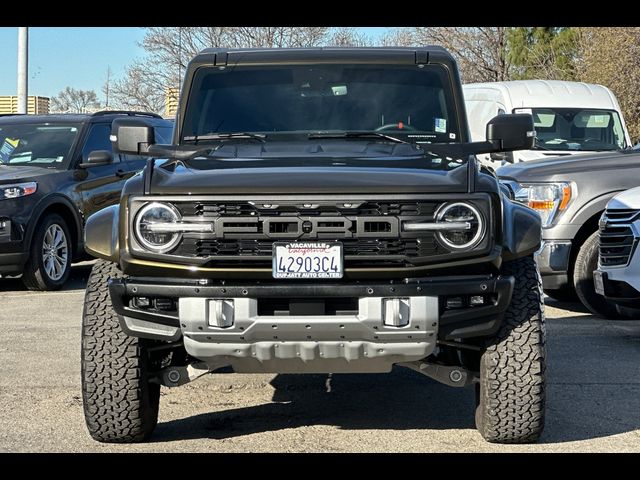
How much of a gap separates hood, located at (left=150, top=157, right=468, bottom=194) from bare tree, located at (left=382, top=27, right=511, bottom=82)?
33332 mm

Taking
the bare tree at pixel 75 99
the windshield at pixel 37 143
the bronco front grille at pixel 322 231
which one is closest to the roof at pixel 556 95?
the windshield at pixel 37 143

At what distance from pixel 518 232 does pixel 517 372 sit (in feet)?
2.10

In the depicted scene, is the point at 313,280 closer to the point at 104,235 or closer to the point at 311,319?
the point at 311,319

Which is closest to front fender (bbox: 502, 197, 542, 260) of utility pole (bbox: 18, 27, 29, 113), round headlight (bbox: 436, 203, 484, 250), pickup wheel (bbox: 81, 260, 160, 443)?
round headlight (bbox: 436, 203, 484, 250)

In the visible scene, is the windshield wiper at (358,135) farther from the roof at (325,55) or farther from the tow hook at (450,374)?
the tow hook at (450,374)

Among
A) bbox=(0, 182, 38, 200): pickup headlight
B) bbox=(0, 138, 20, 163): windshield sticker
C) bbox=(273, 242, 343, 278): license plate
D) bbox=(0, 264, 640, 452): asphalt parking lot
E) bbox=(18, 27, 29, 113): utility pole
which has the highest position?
bbox=(18, 27, 29, 113): utility pole

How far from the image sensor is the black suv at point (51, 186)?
11.2 meters

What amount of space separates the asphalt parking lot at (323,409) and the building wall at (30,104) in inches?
1258

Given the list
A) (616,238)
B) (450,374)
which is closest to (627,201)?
(616,238)

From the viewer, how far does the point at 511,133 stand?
19.9 feet

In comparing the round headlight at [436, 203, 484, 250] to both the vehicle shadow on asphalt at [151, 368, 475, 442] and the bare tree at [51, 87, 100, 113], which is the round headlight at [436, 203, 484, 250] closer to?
the vehicle shadow on asphalt at [151, 368, 475, 442]

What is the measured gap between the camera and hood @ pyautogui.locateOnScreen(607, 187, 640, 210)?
8.31 meters

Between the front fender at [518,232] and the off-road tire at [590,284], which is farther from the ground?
the front fender at [518,232]
